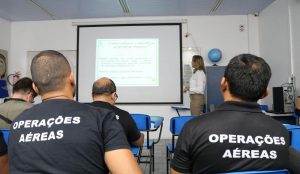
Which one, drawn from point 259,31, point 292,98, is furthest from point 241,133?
point 259,31

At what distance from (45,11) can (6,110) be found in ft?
12.4

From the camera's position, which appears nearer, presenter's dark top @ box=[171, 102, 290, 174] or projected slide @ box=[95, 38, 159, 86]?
presenter's dark top @ box=[171, 102, 290, 174]

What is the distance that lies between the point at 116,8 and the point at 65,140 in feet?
15.3

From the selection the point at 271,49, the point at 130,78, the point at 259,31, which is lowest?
the point at 130,78

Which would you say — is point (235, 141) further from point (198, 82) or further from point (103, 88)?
point (198, 82)

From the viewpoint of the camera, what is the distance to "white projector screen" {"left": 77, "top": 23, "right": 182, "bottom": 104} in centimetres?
566

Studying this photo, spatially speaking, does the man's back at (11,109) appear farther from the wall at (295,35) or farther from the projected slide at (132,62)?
the wall at (295,35)

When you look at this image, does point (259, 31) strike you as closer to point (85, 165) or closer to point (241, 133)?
point (241, 133)

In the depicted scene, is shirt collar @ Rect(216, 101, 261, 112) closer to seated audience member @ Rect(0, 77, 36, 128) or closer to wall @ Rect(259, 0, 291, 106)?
seated audience member @ Rect(0, 77, 36, 128)

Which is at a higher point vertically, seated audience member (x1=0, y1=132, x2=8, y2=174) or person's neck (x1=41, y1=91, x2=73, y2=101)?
person's neck (x1=41, y1=91, x2=73, y2=101)

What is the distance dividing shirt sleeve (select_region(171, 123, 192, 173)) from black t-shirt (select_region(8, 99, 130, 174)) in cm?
29

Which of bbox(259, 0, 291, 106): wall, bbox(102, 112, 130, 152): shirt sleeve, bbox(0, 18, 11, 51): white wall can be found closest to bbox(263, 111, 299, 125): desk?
bbox(259, 0, 291, 106): wall

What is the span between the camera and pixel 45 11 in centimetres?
529

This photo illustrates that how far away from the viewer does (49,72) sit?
1014mm
